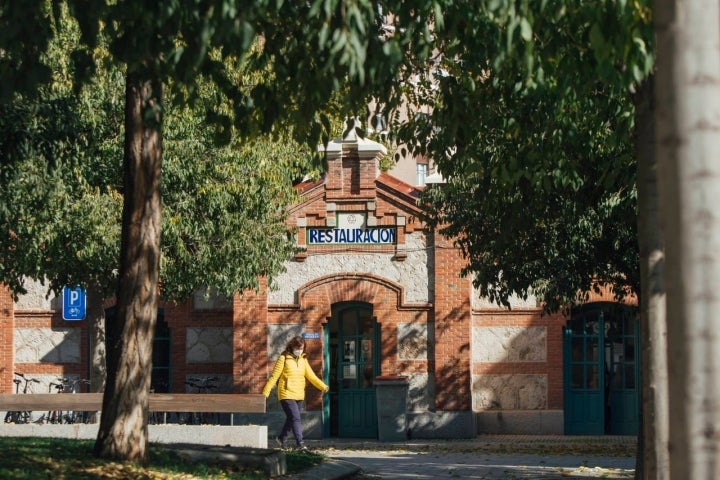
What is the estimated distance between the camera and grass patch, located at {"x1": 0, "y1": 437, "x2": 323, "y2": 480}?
11.5 metres

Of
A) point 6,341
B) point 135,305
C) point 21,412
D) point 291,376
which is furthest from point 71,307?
point 135,305

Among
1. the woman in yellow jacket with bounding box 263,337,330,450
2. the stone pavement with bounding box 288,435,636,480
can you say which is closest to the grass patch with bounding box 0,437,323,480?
the stone pavement with bounding box 288,435,636,480

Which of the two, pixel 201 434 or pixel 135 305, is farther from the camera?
pixel 201 434

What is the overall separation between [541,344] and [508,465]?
841 cm

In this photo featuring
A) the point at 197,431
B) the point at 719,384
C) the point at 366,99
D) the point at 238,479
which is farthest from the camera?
the point at 197,431

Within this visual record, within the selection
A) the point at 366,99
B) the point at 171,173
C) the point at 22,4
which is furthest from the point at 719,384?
the point at 171,173

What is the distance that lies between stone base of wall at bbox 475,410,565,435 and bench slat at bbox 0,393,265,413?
9.13m

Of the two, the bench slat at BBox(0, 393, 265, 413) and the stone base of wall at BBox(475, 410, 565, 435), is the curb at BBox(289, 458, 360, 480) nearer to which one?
the bench slat at BBox(0, 393, 265, 413)

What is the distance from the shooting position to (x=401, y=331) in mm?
27672

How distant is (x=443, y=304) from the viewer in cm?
2762

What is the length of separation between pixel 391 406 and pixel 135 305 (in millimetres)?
14961

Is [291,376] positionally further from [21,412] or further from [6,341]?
[6,341]

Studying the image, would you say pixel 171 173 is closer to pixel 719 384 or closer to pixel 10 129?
pixel 10 129

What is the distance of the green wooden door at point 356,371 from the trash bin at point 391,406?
1.02 m
